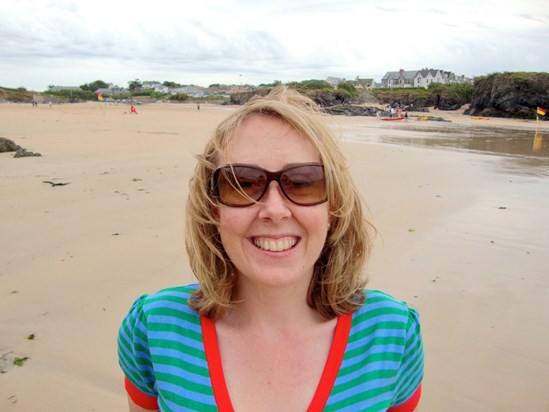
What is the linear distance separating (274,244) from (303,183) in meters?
0.21

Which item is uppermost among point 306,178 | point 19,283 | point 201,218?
point 306,178

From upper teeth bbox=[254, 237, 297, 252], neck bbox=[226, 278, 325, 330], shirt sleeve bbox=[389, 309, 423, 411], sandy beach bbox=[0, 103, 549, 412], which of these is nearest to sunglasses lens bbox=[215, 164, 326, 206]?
upper teeth bbox=[254, 237, 297, 252]

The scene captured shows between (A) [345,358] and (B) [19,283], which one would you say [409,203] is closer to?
(B) [19,283]

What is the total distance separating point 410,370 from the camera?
1.49m

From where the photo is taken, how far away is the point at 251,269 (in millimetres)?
1443

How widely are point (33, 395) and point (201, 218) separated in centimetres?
212

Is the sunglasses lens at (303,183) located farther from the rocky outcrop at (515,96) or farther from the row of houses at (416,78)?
the row of houses at (416,78)

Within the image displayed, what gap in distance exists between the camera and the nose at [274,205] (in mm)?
1412

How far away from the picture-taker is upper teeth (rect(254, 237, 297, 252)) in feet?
4.67

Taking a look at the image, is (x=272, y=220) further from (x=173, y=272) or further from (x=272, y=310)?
(x=173, y=272)

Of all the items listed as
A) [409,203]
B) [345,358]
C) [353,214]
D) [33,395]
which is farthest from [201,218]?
[409,203]

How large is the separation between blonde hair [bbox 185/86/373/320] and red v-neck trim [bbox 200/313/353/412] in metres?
0.05

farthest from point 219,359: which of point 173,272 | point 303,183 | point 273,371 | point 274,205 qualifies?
point 173,272

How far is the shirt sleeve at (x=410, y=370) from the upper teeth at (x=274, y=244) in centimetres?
48
